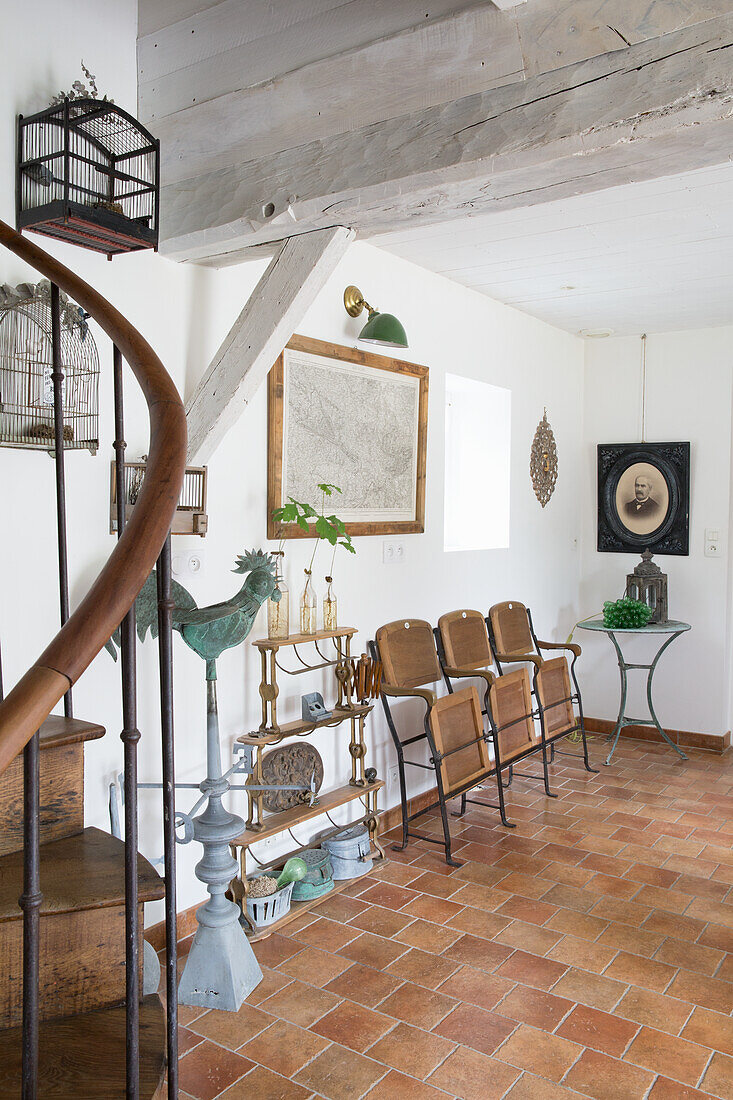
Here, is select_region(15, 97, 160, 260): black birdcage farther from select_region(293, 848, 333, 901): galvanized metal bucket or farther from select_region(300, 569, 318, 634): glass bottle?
select_region(293, 848, 333, 901): galvanized metal bucket

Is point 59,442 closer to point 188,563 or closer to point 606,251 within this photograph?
point 188,563

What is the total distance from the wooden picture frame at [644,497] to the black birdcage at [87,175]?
156 inches

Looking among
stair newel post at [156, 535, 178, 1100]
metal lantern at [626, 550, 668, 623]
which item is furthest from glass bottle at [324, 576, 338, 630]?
metal lantern at [626, 550, 668, 623]

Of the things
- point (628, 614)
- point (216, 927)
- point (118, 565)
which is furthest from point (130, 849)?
point (628, 614)

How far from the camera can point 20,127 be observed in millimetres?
2305

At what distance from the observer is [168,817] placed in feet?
4.79

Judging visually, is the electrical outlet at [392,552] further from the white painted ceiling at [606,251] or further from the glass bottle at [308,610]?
the white painted ceiling at [606,251]

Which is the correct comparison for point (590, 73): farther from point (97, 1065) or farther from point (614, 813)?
point (614, 813)

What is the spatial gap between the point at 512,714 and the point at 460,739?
519mm

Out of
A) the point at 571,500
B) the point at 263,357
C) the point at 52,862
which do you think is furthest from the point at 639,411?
the point at 52,862

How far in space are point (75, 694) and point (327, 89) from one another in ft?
6.13

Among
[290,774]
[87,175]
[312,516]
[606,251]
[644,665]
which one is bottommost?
[290,774]

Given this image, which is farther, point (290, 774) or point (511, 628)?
point (511, 628)

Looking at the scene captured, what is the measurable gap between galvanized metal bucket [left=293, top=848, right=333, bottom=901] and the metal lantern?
2.91 meters
